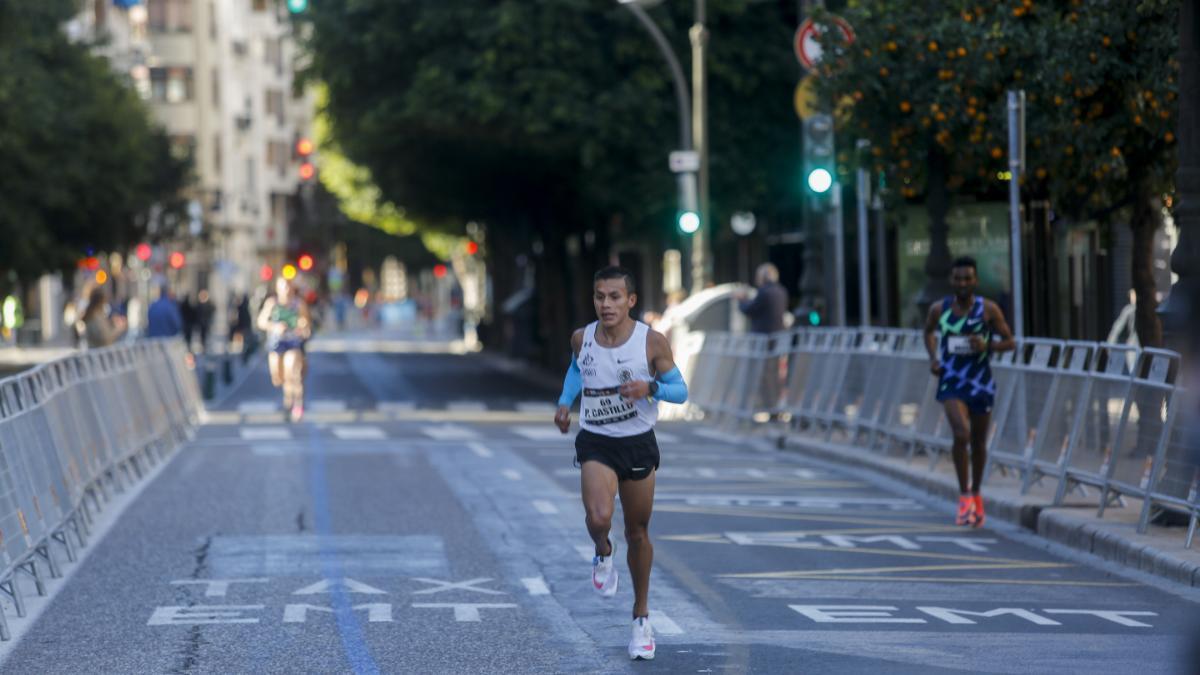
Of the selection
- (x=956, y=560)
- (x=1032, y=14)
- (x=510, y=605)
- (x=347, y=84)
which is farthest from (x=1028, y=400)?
(x=347, y=84)

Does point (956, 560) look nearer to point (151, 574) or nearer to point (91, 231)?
point (151, 574)

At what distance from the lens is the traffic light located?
25.3 metres

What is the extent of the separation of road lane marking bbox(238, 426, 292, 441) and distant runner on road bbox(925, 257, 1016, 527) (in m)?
11.9

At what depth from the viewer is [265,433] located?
27.7 meters

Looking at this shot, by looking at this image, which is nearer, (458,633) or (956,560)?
(458,633)

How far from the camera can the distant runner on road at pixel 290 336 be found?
99.5 ft

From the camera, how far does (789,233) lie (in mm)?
44594

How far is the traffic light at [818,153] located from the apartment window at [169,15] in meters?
81.6

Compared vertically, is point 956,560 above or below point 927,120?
below

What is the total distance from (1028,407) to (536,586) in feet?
19.3

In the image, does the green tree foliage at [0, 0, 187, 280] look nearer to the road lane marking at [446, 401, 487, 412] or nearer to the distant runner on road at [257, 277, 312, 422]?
the road lane marking at [446, 401, 487, 412]

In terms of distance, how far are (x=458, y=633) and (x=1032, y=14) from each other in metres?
12.2

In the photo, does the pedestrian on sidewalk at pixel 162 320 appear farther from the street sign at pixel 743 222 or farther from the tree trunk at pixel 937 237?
the tree trunk at pixel 937 237

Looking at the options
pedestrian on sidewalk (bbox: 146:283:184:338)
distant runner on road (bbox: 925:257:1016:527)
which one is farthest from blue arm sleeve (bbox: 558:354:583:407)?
pedestrian on sidewalk (bbox: 146:283:184:338)
